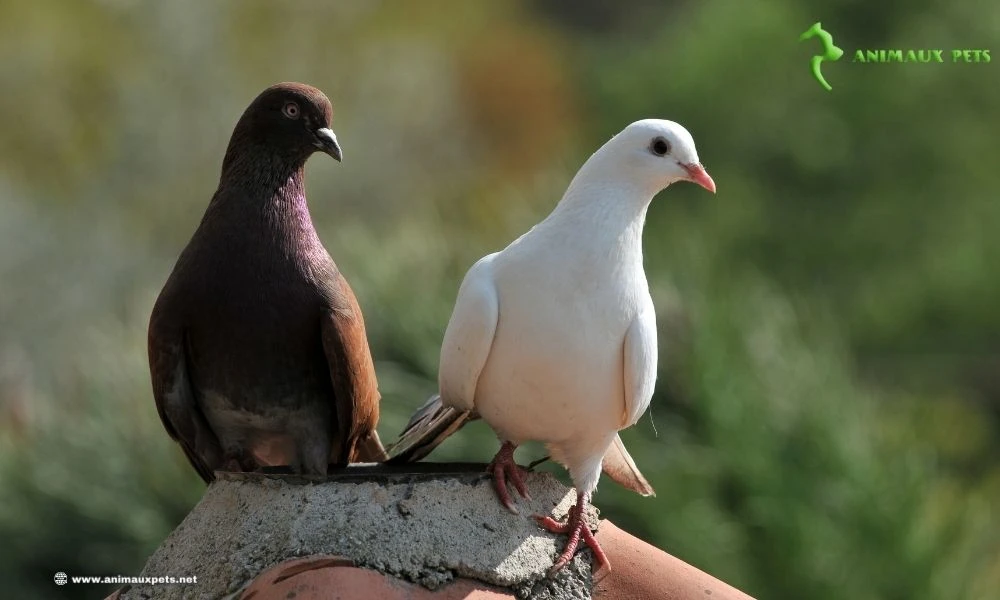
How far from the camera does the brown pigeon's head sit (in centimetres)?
385

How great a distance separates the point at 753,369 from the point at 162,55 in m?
12.9

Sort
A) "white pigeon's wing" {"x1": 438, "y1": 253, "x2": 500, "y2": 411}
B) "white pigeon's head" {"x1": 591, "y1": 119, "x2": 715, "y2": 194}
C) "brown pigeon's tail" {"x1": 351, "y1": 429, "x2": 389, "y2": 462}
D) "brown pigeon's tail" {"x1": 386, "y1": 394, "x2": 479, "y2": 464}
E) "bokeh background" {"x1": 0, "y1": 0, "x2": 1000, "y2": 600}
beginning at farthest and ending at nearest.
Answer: "bokeh background" {"x1": 0, "y1": 0, "x2": 1000, "y2": 600} < "brown pigeon's tail" {"x1": 351, "y1": 429, "x2": 389, "y2": 462} < "brown pigeon's tail" {"x1": 386, "y1": 394, "x2": 479, "y2": 464} < "white pigeon's head" {"x1": 591, "y1": 119, "x2": 715, "y2": 194} < "white pigeon's wing" {"x1": 438, "y1": 253, "x2": 500, "y2": 411}

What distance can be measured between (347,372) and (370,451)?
65 cm

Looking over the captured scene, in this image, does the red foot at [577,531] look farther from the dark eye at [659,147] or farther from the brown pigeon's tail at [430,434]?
the dark eye at [659,147]

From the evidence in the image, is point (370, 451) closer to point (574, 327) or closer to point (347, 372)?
point (347, 372)

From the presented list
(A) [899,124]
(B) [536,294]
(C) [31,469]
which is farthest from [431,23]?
(B) [536,294]

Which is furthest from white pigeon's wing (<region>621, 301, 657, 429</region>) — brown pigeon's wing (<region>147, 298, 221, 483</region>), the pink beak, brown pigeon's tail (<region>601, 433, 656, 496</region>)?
brown pigeon's wing (<region>147, 298, 221, 483</region>)

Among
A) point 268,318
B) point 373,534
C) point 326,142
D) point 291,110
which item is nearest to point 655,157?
point 326,142

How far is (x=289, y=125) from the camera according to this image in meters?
3.87

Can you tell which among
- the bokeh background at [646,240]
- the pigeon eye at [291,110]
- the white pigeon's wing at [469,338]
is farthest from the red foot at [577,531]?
the bokeh background at [646,240]

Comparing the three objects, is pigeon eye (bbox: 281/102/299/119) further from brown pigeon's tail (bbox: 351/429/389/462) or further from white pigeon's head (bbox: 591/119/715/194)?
brown pigeon's tail (bbox: 351/429/389/462)

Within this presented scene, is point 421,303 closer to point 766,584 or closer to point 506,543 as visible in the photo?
→ point 766,584

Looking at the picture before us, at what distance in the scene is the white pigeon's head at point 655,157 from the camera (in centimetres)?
370

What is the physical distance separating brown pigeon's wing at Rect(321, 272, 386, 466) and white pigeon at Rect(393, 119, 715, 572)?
0.25 m
